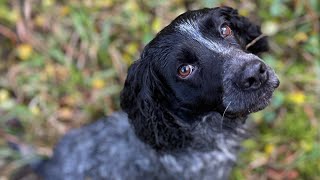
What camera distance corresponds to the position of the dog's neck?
4.24m

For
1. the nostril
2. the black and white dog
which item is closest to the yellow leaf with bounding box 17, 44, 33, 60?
the black and white dog

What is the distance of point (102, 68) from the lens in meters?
6.05

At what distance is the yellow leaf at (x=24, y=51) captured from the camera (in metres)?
6.04

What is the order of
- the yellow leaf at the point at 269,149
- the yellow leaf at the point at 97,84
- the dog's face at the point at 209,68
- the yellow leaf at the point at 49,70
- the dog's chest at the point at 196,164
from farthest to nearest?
the yellow leaf at the point at 49,70, the yellow leaf at the point at 97,84, the yellow leaf at the point at 269,149, the dog's chest at the point at 196,164, the dog's face at the point at 209,68

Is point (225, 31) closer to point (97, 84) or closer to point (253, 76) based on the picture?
point (253, 76)

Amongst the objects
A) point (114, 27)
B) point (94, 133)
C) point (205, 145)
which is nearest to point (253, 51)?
point (205, 145)

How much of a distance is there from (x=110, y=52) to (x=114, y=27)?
1.13 ft

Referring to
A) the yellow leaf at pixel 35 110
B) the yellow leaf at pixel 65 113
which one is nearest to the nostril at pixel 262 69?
the yellow leaf at pixel 65 113

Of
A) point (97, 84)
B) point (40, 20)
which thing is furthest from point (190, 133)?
point (40, 20)

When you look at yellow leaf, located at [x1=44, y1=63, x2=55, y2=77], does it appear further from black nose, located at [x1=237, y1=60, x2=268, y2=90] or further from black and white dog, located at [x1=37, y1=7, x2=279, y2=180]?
black nose, located at [x1=237, y1=60, x2=268, y2=90]

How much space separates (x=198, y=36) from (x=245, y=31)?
28.8 inches

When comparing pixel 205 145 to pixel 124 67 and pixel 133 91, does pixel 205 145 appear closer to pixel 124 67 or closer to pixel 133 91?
pixel 133 91

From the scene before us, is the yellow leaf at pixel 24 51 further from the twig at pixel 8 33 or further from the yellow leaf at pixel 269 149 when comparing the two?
the yellow leaf at pixel 269 149

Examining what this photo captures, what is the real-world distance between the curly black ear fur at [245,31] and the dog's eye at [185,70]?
2.02ft
